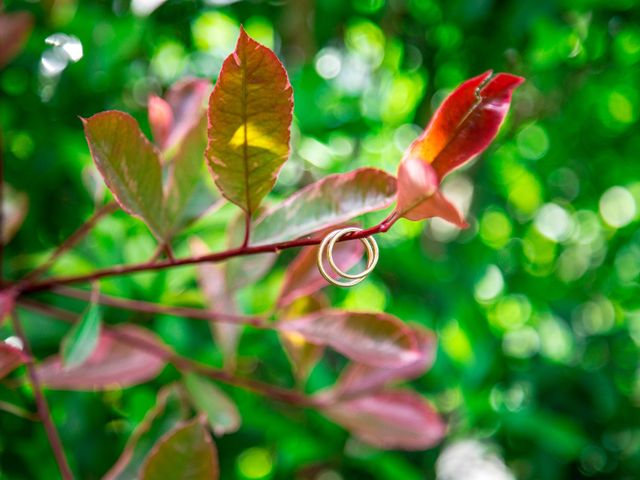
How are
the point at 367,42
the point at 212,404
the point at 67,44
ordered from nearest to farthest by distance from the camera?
the point at 212,404
the point at 67,44
the point at 367,42

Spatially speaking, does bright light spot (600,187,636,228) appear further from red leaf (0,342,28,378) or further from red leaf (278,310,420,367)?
red leaf (0,342,28,378)

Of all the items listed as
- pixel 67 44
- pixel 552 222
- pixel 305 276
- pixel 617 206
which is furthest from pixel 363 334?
pixel 617 206

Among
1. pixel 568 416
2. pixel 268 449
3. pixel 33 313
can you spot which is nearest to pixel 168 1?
pixel 33 313

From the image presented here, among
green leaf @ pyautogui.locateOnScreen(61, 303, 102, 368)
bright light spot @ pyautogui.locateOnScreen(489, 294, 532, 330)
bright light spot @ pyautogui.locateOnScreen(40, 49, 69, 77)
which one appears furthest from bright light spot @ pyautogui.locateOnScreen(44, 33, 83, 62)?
bright light spot @ pyautogui.locateOnScreen(489, 294, 532, 330)

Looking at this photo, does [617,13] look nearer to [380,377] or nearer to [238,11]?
[238,11]

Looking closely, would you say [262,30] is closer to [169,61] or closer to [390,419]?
[169,61]

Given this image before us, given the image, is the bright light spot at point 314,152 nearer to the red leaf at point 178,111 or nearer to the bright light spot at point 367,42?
the bright light spot at point 367,42

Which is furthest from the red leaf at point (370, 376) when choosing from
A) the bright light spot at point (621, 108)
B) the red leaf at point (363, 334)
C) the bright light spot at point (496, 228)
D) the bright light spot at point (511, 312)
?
the bright light spot at point (621, 108)
